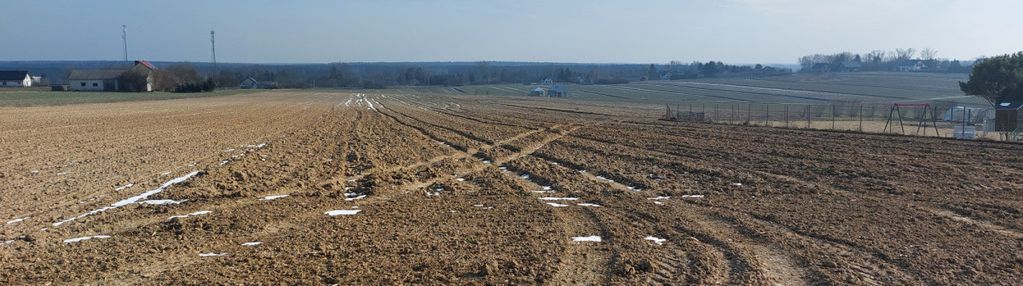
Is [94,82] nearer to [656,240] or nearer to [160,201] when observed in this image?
[160,201]

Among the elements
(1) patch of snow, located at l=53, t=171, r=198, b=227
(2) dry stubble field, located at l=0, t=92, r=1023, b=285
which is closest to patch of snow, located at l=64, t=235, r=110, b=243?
(2) dry stubble field, located at l=0, t=92, r=1023, b=285

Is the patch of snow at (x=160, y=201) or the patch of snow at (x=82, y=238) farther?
the patch of snow at (x=160, y=201)

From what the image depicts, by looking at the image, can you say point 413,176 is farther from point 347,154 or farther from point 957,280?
point 957,280

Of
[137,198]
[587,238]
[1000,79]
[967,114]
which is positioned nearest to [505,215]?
[587,238]

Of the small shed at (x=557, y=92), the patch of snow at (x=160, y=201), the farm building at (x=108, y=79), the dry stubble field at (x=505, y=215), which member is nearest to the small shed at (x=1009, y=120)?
the dry stubble field at (x=505, y=215)

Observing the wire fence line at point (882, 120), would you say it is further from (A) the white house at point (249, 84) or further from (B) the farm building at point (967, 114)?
(A) the white house at point (249, 84)

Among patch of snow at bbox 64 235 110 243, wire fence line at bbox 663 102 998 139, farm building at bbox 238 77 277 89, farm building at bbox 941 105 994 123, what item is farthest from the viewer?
farm building at bbox 238 77 277 89

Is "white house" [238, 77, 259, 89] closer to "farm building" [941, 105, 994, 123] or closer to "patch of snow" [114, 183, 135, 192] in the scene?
"farm building" [941, 105, 994, 123]
